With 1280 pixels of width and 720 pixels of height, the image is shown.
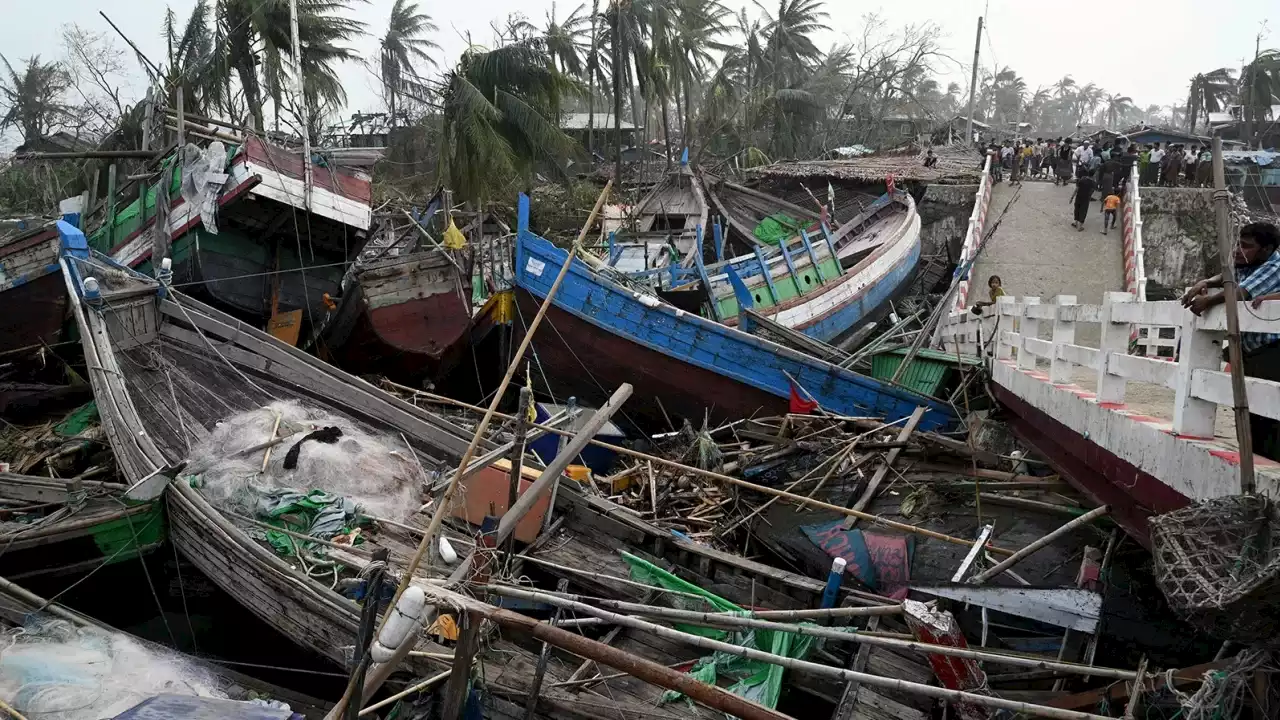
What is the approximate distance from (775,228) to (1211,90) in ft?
129

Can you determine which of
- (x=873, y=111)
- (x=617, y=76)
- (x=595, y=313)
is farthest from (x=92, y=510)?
(x=873, y=111)

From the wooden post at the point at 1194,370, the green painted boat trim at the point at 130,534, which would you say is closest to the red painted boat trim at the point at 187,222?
the green painted boat trim at the point at 130,534

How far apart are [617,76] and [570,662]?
1982 centimetres

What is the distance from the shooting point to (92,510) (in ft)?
20.3

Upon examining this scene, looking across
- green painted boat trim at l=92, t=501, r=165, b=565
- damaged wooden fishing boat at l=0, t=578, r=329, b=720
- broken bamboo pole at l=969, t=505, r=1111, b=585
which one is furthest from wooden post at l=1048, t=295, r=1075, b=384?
green painted boat trim at l=92, t=501, r=165, b=565

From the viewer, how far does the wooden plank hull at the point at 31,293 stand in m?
11.9

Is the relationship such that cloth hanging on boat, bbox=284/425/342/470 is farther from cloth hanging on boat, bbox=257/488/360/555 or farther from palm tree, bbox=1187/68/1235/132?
palm tree, bbox=1187/68/1235/132

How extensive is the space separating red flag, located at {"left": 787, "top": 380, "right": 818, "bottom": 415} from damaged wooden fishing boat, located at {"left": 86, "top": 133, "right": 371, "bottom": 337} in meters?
7.03

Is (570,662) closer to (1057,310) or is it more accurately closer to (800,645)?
(800,645)

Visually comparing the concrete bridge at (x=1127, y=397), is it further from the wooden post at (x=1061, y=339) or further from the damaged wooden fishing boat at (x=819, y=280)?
the damaged wooden fishing boat at (x=819, y=280)

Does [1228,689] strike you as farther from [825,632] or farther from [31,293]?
[31,293]

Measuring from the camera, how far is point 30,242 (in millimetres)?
12016

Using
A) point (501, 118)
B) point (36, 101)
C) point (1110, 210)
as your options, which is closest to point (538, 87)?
point (501, 118)

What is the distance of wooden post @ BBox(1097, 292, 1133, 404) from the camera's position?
16.1 feet
